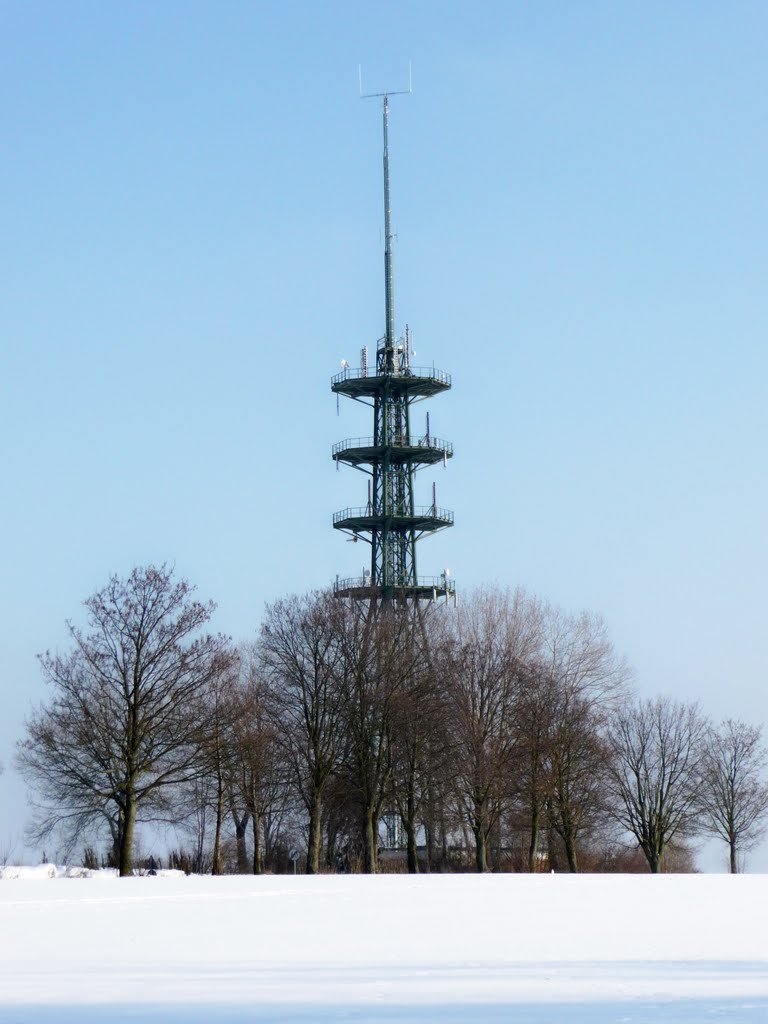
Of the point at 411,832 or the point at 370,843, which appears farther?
the point at 411,832

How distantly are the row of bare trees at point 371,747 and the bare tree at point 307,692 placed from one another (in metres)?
0.10

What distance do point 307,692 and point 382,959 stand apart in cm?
4292

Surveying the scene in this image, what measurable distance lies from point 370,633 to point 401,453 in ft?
64.3

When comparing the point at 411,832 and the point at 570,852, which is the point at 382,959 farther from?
the point at 570,852

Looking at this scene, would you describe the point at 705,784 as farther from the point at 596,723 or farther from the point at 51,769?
the point at 51,769

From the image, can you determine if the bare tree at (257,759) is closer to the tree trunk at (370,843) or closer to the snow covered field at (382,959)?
the tree trunk at (370,843)

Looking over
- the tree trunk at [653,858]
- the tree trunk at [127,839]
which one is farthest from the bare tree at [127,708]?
the tree trunk at [653,858]

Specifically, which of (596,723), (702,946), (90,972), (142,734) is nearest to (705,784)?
(596,723)

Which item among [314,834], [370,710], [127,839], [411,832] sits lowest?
[127,839]

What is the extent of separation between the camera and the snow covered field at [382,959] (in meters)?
12.1

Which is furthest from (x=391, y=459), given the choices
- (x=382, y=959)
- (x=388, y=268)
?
(x=382, y=959)

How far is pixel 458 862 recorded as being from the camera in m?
64.9

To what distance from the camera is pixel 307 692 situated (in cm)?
5884

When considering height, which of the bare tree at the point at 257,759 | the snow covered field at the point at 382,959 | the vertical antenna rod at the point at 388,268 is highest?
the vertical antenna rod at the point at 388,268
